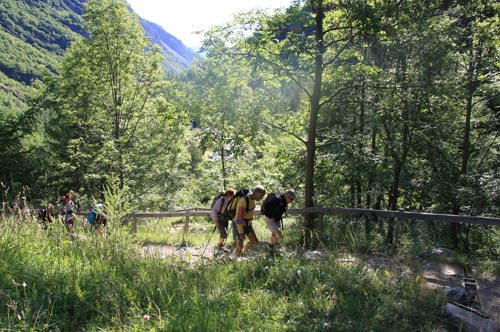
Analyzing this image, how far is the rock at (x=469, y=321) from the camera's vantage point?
373 centimetres

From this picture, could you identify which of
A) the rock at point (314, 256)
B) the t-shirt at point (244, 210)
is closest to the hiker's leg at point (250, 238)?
the t-shirt at point (244, 210)

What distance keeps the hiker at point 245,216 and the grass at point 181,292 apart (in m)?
1.87

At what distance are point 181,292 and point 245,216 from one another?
354 centimetres

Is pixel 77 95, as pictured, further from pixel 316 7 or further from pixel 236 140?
pixel 316 7

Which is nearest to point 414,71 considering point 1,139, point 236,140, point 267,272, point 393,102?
point 393,102

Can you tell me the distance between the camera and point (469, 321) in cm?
380

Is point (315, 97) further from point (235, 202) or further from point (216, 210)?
point (216, 210)

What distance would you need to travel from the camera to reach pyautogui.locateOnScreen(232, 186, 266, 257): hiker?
24.3 feet

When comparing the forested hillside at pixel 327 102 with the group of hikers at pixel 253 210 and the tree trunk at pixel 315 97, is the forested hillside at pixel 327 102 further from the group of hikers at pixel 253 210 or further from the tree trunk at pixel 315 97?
the group of hikers at pixel 253 210

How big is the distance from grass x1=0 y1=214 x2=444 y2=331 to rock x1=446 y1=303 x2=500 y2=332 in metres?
0.14

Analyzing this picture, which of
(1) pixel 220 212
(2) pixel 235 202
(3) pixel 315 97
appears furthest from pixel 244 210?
(3) pixel 315 97

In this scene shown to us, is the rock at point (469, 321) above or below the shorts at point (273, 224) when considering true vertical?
below

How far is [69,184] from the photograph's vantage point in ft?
75.4

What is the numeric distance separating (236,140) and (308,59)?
2802mm
